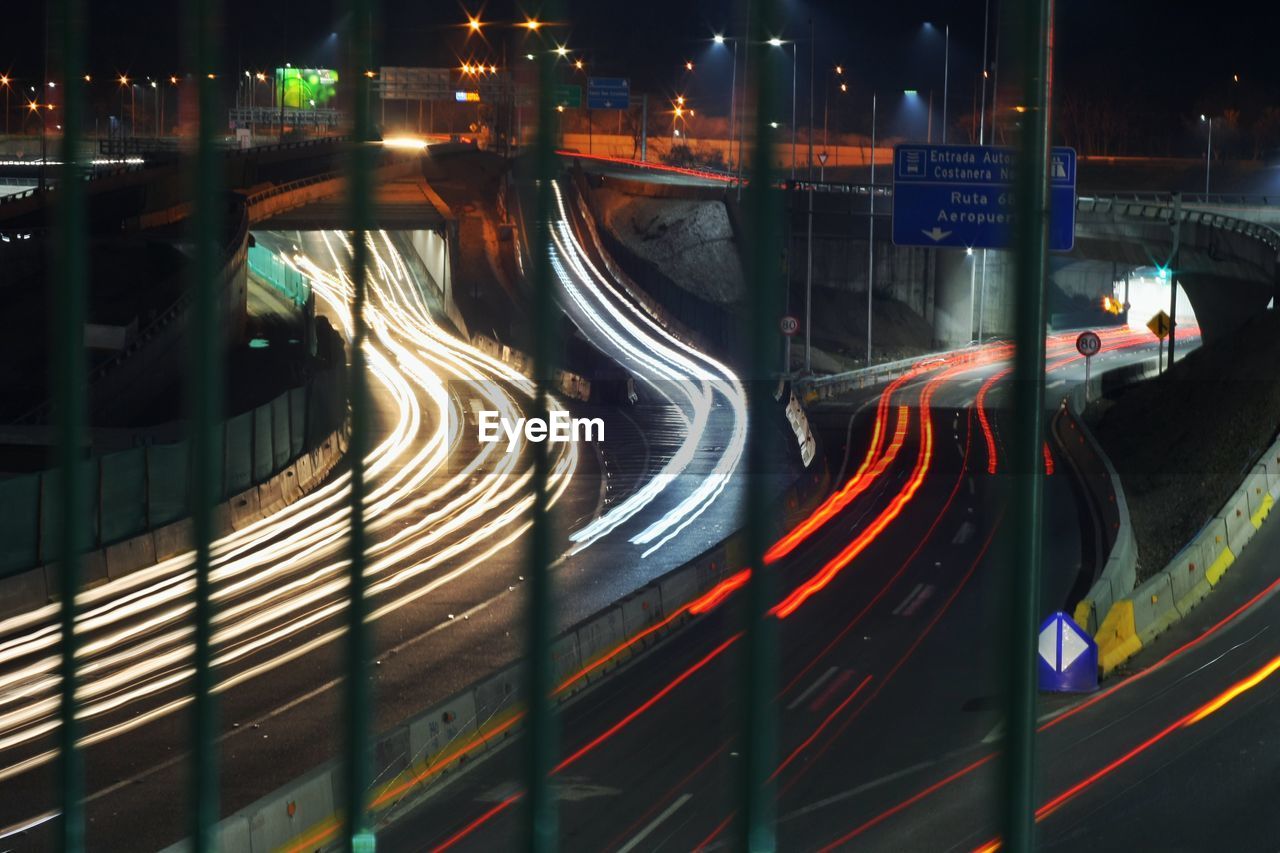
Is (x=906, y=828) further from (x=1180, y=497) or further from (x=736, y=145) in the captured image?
(x=1180, y=497)

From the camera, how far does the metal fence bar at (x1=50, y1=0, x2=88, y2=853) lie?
2.97 meters

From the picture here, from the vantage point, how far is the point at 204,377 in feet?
8.99

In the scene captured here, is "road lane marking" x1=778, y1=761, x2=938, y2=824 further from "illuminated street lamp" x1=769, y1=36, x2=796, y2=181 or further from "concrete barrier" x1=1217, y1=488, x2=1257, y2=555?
"illuminated street lamp" x1=769, y1=36, x2=796, y2=181

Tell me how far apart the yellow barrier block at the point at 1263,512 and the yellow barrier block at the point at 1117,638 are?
19.3ft

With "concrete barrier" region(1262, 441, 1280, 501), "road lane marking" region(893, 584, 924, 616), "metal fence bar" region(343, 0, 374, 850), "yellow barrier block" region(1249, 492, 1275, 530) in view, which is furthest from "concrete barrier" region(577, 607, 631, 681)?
"metal fence bar" region(343, 0, 374, 850)

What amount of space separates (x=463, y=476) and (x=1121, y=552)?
15.9m

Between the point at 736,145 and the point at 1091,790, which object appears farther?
the point at 1091,790

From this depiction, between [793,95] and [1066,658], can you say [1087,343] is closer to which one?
[1066,658]

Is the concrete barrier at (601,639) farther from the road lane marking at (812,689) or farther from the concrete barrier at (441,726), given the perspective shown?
the concrete barrier at (441,726)

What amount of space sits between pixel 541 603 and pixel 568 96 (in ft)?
2.50

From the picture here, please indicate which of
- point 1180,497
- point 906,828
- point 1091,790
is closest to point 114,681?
point 906,828

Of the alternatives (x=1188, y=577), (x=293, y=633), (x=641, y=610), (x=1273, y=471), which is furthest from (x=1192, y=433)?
(x=293, y=633)

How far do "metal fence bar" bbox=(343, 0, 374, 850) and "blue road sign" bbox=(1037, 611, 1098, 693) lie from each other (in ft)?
20.3

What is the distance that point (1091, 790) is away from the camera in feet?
35.7
